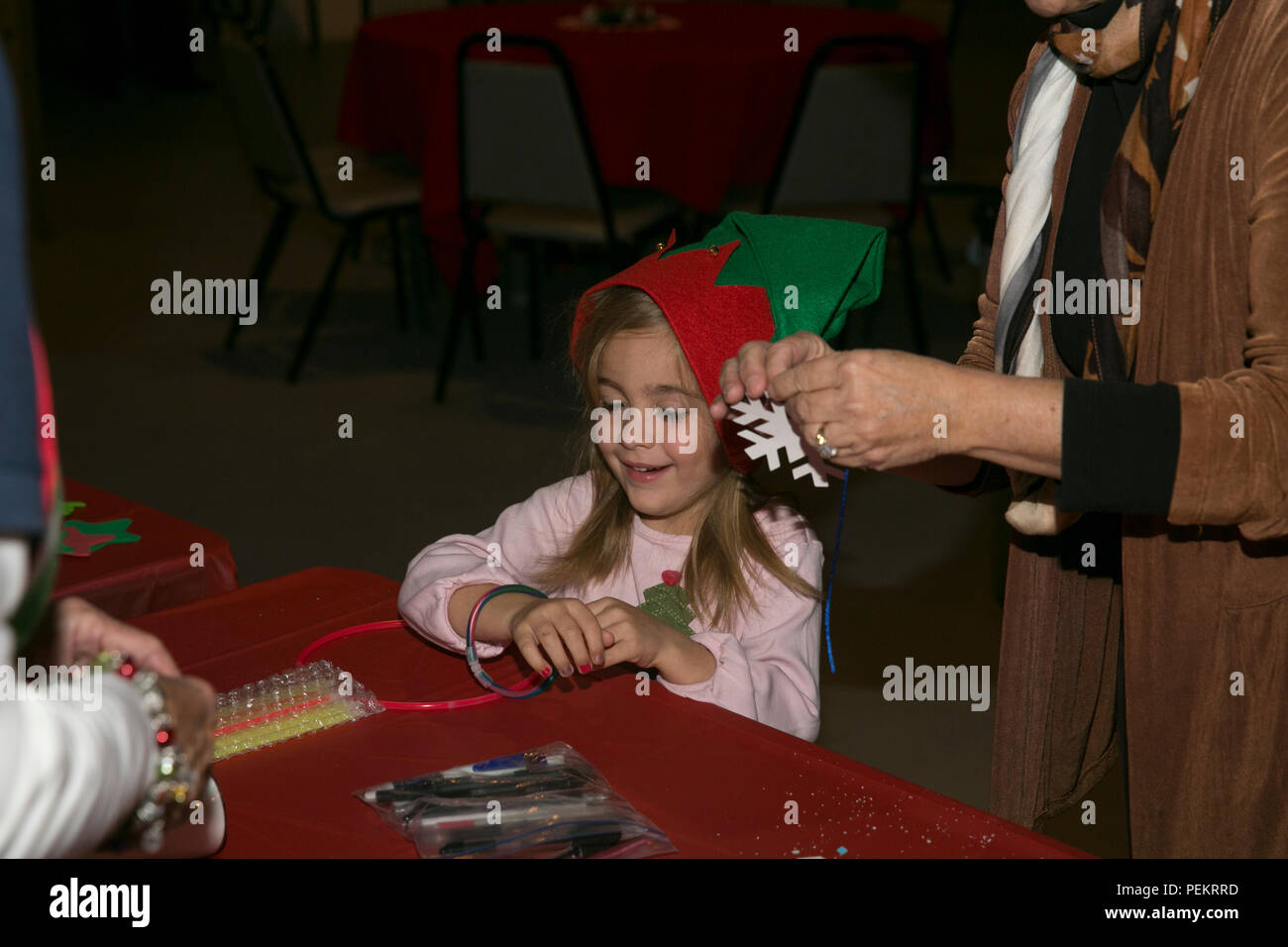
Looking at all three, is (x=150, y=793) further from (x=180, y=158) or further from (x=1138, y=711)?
(x=180, y=158)

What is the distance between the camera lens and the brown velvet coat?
112 cm

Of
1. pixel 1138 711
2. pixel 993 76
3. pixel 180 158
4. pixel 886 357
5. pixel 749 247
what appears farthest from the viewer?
pixel 993 76

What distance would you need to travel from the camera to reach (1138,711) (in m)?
1.33

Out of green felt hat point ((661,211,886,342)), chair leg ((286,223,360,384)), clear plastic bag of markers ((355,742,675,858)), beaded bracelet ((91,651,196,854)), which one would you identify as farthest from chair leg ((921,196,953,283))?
beaded bracelet ((91,651,196,854))

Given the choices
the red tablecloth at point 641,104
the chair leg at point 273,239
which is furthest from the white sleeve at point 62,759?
the chair leg at point 273,239

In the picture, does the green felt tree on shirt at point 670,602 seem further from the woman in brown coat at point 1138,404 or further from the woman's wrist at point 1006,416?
the woman's wrist at point 1006,416

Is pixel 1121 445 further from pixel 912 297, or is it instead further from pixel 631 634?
pixel 912 297

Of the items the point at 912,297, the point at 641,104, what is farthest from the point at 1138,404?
→ the point at 912,297

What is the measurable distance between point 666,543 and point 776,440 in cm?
57

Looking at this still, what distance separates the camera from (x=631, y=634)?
1.52 metres

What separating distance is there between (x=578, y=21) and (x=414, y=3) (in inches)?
208

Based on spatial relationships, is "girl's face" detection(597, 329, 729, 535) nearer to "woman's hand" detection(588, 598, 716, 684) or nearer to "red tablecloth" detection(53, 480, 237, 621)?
"woman's hand" detection(588, 598, 716, 684)

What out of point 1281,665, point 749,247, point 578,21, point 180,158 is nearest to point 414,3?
point 180,158

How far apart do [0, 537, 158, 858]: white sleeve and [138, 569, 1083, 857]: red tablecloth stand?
396 mm
